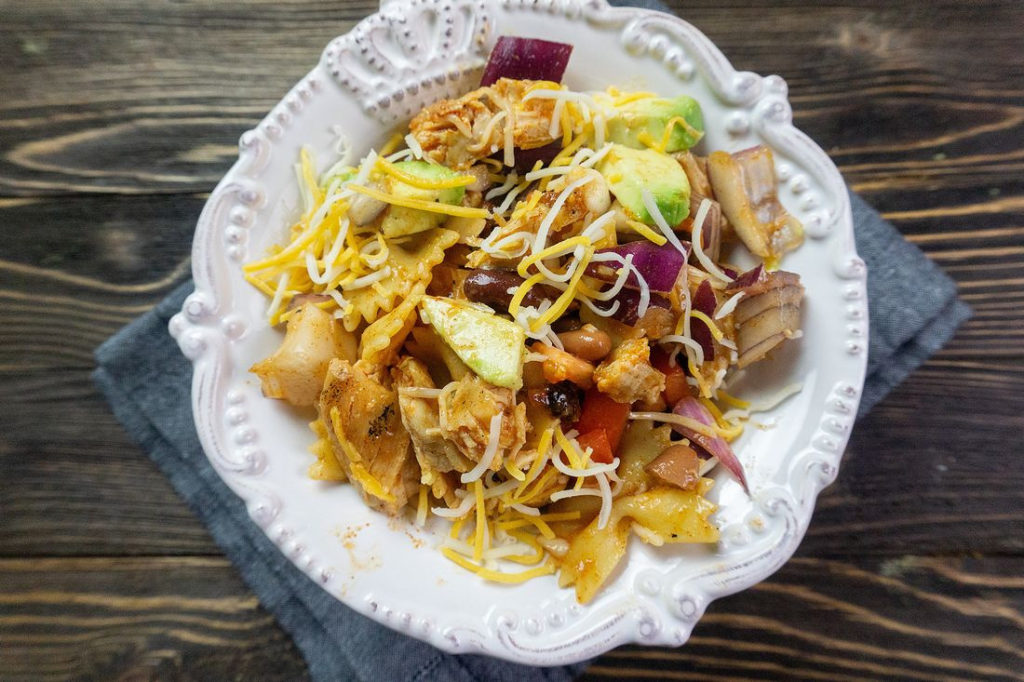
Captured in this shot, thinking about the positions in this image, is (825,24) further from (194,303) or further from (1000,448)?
(194,303)

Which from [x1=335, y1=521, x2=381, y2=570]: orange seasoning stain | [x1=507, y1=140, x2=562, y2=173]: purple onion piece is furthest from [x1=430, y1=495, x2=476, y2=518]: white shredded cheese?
[x1=507, y1=140, x2=562, y2=173]: purple onion piece

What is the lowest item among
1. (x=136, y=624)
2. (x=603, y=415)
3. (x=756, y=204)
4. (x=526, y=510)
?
(x=136, y=624)

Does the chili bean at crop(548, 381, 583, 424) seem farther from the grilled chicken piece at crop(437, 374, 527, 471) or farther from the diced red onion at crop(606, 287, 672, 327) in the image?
the diced red onion at crop(606, 287, 672, 327)

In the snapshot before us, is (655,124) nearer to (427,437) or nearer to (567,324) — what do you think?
(567,324)

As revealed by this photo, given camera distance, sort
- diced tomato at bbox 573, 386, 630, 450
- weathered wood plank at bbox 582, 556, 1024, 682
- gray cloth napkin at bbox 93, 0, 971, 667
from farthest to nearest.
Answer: weathered wood plank at bbox 582, 556, 1024, 682 < gray cloth napkin at bbox 93, 0, 971, 667 < diced tomato at bbox 573, 386, 630, 450

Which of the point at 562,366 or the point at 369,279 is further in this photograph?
the point at 369,279

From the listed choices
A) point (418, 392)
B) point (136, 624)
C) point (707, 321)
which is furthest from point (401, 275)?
point (136, 624)

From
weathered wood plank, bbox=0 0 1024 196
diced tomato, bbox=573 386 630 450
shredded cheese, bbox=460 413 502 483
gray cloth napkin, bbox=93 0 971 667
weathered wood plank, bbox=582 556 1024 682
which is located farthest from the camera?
weathered wood plank, bbox=0 0 1024 196
